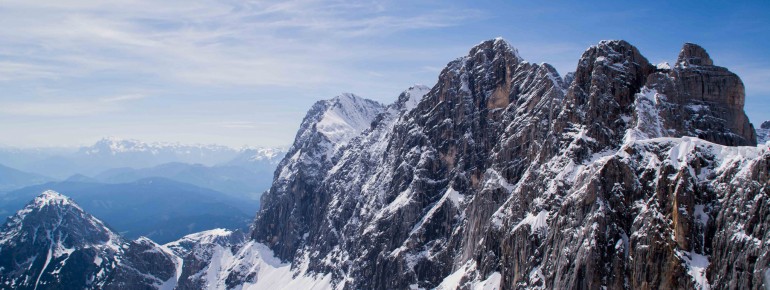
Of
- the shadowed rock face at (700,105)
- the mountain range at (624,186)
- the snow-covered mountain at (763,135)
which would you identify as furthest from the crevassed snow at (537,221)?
the snow-covered mountain at (763,135)

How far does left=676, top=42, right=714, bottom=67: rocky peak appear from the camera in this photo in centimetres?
11369

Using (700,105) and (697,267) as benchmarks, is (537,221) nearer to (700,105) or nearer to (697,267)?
(697,267)

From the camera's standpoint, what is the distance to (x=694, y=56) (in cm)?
11425

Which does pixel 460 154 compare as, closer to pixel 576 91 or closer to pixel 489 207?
pixel 489 207

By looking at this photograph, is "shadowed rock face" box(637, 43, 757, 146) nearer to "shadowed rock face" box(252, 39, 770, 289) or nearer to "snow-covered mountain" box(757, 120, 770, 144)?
"shadowed rock face" box(252, 39, 770, 289)

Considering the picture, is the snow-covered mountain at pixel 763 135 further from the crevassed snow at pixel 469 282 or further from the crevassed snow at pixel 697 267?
the crevassed snow at pixel 697 267

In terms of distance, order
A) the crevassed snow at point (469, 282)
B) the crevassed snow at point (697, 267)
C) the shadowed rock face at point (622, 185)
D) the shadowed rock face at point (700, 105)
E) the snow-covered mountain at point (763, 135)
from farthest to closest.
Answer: the snow-covered mountain at point (763, 135) → the crevassed snow at point (469, 282) → the shadowed rock face at point (700, 105) → the shadowed rock face at point (622, 185) → the crevassed snow at point (697, 267)

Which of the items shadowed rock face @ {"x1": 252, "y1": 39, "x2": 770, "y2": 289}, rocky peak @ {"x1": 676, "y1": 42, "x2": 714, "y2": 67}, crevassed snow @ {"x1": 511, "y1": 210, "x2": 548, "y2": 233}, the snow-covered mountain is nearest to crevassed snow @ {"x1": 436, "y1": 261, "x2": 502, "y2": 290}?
shadowed rock face @ {"x1": 252, "y1": 39, "x2": 770, "y2": 289}

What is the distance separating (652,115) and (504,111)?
7106 cm

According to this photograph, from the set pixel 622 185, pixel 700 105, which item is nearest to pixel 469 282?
pixel 622 185

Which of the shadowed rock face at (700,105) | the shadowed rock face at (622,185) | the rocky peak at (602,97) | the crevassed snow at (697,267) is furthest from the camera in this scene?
the rocky peak at (602,97)

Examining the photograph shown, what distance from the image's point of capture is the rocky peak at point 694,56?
114m

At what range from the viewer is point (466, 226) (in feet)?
549

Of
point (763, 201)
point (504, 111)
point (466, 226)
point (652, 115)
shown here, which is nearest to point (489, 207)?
point (466, 226)
